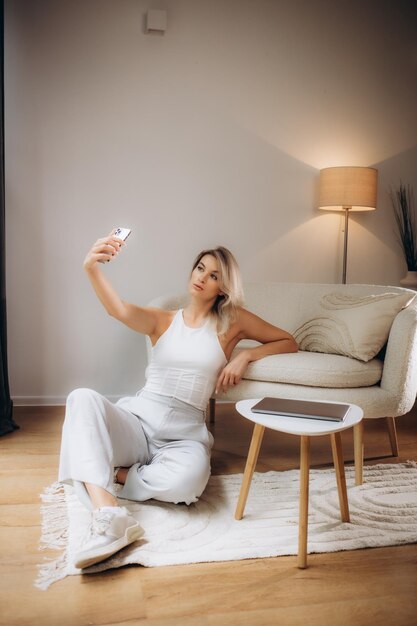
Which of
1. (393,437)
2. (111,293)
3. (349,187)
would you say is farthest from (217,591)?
(349,187)

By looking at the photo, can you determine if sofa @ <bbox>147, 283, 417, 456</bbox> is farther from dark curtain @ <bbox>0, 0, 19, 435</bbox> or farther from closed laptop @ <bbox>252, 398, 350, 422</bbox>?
dark curtain @ <bbox>0, 0, 19, 435</bbox>

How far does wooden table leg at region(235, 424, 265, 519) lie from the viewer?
1888mm

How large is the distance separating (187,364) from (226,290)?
324 mm

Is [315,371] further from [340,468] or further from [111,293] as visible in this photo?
[111,293]

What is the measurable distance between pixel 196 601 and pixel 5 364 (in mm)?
1876

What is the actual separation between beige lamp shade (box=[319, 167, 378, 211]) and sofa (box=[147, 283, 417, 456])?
0.68 meters

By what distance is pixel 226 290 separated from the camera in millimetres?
2234

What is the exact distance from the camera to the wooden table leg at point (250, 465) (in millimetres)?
1888

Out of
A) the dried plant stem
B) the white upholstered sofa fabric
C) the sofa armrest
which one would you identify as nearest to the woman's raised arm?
the white upholstered sofa fabric

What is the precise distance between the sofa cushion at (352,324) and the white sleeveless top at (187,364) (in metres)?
0.65

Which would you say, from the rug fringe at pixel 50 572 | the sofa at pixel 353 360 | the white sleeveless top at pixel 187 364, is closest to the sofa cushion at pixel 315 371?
the sofa at pixel 353 360

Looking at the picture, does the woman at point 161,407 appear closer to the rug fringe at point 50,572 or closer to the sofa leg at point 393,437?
the rug fringe at point 50,572

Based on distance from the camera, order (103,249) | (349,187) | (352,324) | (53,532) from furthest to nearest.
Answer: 1. (349,187)
2. (352,324)
3. (103,249)
4. (53,532)

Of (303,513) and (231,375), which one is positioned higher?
(231,375)
